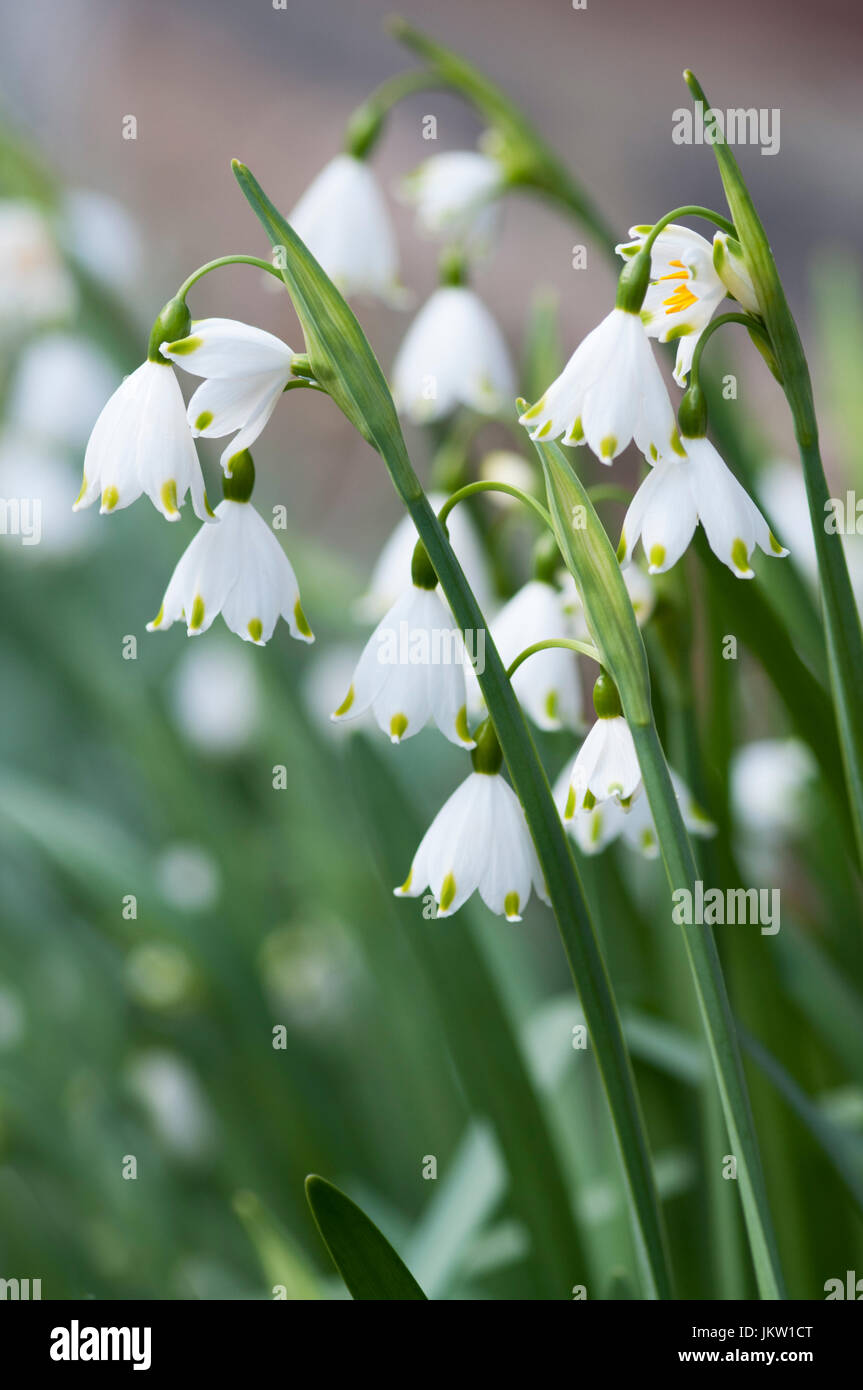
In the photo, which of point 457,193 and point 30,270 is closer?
point 457,193

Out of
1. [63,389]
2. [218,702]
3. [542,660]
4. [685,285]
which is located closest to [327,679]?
[218,702]

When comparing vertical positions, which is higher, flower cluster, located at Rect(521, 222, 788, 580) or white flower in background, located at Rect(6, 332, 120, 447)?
white flower in background, located at Rect(6, 332, 120, 447)

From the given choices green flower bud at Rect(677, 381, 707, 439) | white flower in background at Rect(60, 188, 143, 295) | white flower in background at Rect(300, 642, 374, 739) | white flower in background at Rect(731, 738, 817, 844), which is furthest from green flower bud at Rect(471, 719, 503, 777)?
white flower in background at Rect(60, 188, 143, 295)

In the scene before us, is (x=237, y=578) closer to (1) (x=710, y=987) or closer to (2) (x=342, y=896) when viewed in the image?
(1) (x=710, y=987)

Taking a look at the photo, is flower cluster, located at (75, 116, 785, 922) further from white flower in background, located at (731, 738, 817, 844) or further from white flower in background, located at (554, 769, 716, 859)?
white flower in background, located at (731, 738, 817, 844)

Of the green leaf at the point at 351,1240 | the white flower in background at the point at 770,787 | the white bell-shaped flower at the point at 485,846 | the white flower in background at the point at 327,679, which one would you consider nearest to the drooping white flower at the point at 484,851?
the white bell-shaped flower at the point at 485,846

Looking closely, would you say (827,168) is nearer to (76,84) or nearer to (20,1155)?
(76,84)
